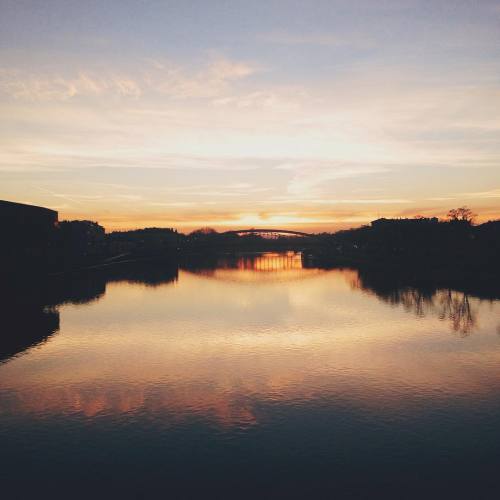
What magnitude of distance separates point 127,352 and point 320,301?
35.0m

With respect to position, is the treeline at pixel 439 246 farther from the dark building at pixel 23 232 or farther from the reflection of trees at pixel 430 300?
the dark building at pixel 23 232

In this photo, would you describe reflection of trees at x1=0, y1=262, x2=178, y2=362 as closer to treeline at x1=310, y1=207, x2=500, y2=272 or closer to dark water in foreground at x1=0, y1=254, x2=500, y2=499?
dark water in foreground at x1=0, y1=254, x2=500, y2=499

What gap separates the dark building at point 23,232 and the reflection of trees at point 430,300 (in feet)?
215

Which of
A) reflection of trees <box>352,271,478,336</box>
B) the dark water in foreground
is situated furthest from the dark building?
reflection of trees <box>352,271,478,336</box>

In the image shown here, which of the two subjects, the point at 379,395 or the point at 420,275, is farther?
the point at 420,275

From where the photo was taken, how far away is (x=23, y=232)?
94.9 metres

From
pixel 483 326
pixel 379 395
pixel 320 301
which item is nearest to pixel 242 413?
pixel 379 395

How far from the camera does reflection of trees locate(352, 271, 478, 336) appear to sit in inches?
1904

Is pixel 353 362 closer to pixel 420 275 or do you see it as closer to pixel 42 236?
pixel 420 275

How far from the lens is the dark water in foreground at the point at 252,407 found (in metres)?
17.8

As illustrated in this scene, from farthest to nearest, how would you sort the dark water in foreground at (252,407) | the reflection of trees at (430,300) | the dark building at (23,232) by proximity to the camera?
1. the dark building at (23,232)
2. the reflection of trees at (430,300)
3. the dark water in foreground at (252,407)

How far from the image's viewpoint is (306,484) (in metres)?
17.5

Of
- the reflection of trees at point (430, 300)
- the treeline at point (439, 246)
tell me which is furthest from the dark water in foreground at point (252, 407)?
the treeline at point (439, 246)

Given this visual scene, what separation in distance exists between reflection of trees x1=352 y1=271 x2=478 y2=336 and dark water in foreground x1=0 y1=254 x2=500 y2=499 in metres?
0.87
